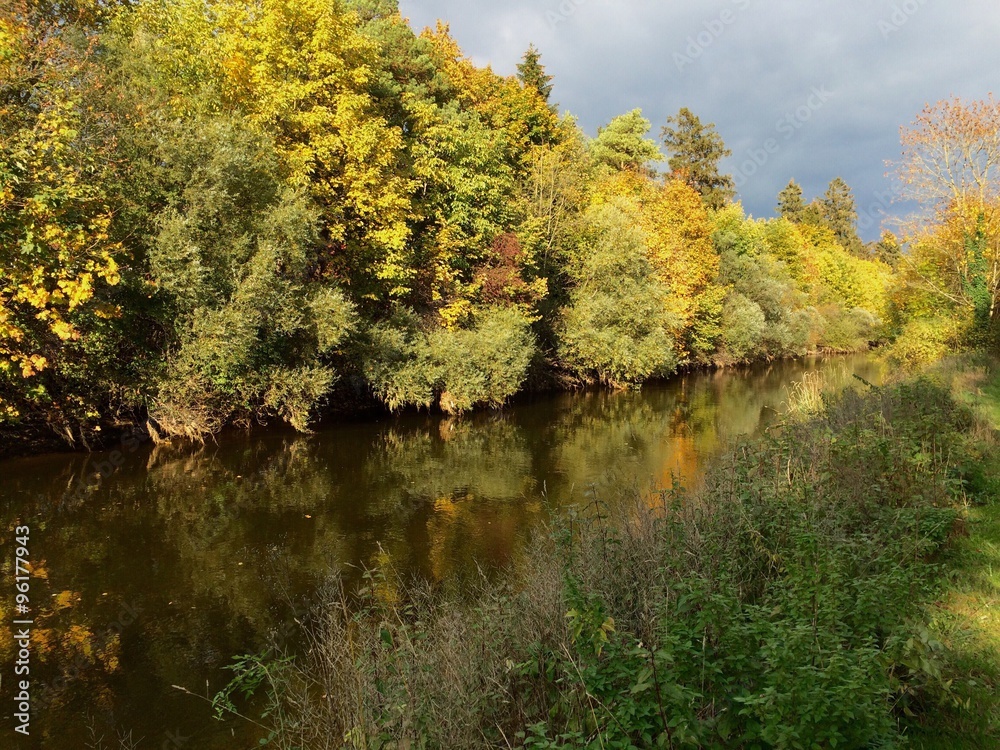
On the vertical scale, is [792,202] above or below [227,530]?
above

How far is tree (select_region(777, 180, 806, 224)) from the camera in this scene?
303 ft

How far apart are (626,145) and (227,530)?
50.5 meters

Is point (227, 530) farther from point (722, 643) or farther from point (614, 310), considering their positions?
point (614, 310)

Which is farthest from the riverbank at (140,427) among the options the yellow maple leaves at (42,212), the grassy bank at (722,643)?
the grassy bank at (722,643)

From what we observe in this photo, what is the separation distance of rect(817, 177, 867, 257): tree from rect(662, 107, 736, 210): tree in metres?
47.6

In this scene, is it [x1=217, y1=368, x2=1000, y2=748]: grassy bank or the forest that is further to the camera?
the forest

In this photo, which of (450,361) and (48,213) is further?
(450,361)

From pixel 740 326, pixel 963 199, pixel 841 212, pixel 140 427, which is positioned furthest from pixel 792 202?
pixel 140 427

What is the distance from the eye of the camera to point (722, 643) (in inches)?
160

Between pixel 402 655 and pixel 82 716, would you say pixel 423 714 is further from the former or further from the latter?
pixel 82 716

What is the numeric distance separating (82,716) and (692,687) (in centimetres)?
659

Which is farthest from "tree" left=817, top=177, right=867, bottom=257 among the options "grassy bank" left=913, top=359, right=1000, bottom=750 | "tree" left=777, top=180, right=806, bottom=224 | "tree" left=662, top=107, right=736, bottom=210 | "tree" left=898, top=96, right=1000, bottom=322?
"grassy bank" left=913, top=359, right=1000, bottom=750

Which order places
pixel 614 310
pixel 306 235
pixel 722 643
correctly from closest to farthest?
pixel 722 643
pixel 306 235
pixel 614 310

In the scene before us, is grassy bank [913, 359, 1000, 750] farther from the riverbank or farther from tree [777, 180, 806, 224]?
tree [777, 180, 806, 224]
